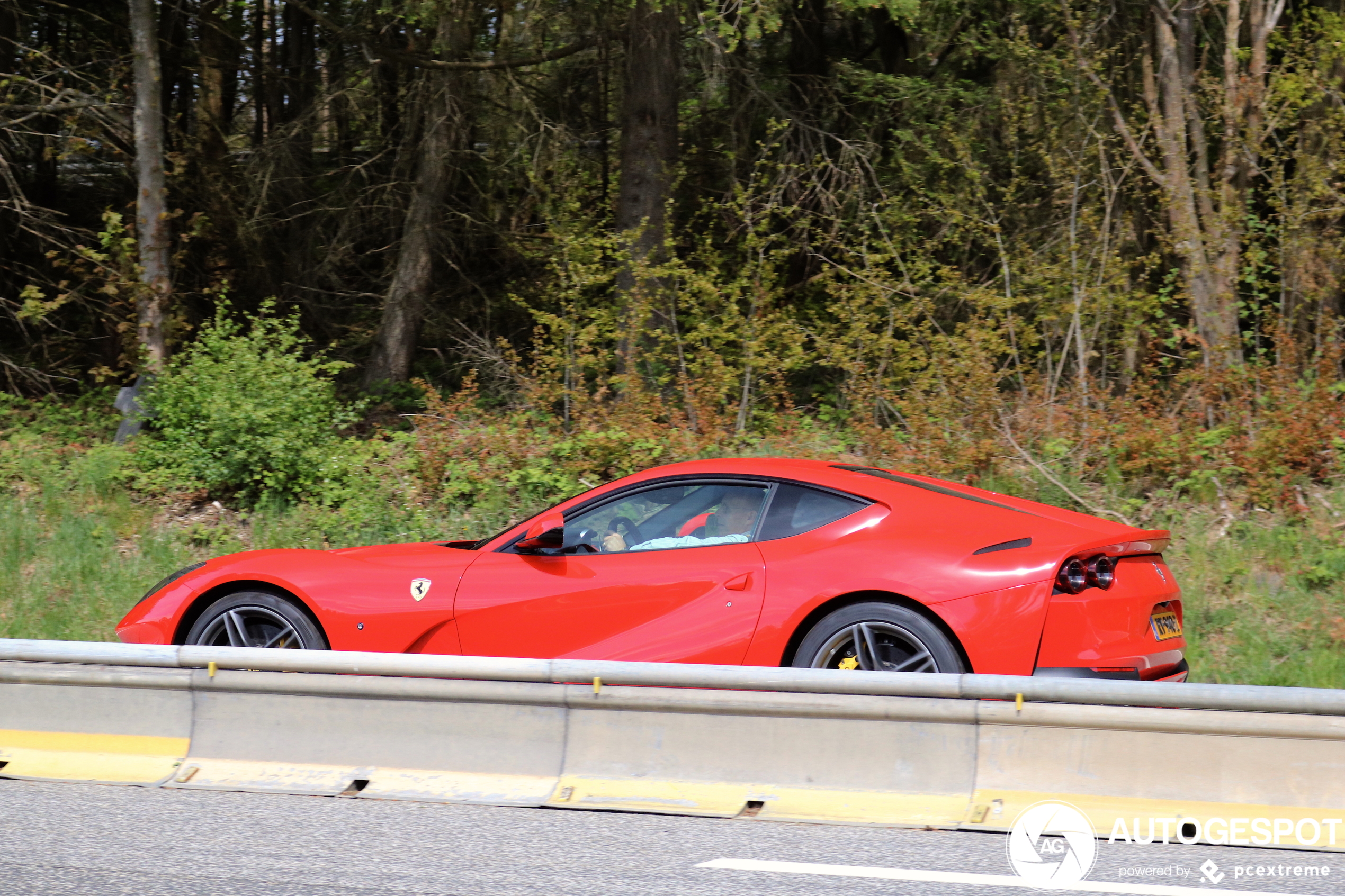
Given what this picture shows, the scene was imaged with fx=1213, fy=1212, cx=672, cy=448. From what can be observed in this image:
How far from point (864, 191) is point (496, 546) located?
30.4 ft

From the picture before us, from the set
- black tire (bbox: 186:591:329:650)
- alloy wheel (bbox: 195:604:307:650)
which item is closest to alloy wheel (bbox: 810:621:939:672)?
black tire (bbox: 186:591:329:650)

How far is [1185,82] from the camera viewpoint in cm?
1246

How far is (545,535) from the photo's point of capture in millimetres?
5910

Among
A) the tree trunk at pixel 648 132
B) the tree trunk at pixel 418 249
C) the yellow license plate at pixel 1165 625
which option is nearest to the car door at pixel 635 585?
the yellow license plate at pixel 1165 625

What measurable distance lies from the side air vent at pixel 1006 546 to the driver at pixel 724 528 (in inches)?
42.7

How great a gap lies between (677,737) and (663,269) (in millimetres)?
7989

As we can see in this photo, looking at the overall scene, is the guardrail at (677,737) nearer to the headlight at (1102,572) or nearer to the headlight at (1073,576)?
the headlight at (1073,576)

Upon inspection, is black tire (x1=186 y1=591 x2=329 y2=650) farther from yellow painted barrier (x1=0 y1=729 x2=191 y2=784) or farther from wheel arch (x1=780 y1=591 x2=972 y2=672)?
wheel arch (x1=780 y1=591 x2=972 y2=672)

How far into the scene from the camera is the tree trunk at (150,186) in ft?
42.0

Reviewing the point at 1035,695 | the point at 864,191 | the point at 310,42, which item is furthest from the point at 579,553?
the point at 310,42

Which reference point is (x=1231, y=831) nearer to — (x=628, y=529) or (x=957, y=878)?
(x=957, y=878)

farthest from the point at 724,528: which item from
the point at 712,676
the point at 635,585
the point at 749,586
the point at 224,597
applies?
the point at 224,597

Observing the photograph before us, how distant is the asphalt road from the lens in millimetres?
3971

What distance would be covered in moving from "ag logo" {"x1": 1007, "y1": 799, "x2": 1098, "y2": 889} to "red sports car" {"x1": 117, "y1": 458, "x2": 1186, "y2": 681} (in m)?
0.81
